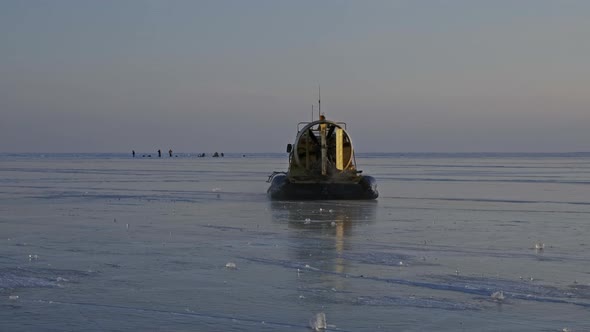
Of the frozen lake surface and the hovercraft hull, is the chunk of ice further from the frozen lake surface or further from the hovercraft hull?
the hovercraft hull

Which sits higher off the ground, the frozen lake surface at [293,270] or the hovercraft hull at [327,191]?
the hovercraft hull at [327,191]

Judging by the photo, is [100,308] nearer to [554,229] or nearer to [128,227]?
[128,227]

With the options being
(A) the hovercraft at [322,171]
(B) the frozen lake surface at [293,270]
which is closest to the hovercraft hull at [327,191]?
(A) the hovercraft at [322,171]

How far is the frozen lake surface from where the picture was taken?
8141 millimetres

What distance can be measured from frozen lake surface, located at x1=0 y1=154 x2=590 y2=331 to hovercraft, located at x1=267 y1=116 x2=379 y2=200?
15.5ft

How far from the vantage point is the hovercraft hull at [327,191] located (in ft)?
85.8

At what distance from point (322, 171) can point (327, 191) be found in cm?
108

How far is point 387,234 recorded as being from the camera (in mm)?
15742

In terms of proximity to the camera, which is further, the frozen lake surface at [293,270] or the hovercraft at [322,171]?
the hovercraft at [322,171]

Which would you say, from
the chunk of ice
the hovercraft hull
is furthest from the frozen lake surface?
the hovercraft hull

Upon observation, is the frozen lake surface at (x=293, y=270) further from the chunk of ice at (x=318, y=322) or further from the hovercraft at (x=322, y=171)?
the hovercraft at (x=322, y=171)

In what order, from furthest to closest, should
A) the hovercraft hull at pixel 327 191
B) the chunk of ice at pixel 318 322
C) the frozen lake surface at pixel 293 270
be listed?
the hovercraft hull at pixel 327 191
the frozen lake surface at pixel 293 270
the chunk of ice at pixel 318 322

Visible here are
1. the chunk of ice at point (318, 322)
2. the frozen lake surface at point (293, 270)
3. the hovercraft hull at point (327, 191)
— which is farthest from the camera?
the hovercraft hull at point (327, 191)

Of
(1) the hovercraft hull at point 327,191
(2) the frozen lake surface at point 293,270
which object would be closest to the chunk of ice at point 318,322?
(2) the frozen lake surface at point 293,270
